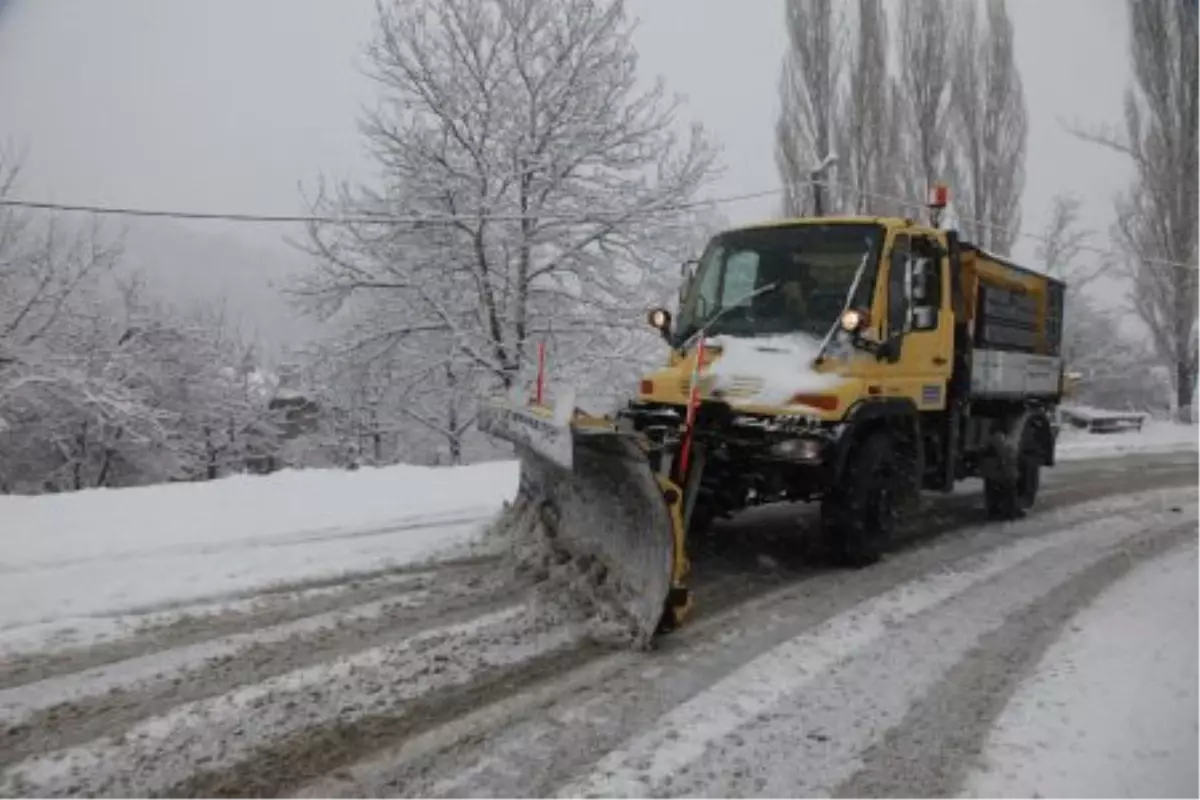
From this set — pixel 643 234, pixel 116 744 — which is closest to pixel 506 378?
pixel 643 234

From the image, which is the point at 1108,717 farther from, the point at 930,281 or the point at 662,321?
the point at 662,321

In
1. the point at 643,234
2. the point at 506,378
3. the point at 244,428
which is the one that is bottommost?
the point at 244,428

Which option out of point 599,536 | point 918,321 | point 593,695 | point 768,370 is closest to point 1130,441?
point 918,321

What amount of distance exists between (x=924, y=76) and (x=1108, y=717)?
2480 cm

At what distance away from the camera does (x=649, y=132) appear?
17328 mm

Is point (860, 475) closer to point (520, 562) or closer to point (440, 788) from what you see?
point (520, 562)

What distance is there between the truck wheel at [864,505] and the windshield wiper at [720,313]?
1.27m

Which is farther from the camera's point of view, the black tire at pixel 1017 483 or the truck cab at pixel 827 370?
the black tire at pixel 1017 483

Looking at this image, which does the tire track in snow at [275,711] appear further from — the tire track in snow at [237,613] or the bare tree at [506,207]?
the bare tree at [506,207]

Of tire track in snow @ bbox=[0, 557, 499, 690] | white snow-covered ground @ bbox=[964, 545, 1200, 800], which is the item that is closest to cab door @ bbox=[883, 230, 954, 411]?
white snow-covered ground @ bbox=[964, 545, 1200, 800]

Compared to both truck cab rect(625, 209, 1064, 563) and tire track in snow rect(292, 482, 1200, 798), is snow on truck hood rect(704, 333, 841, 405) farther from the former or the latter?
tire track in snow rect(292, 482, 1200, 798)

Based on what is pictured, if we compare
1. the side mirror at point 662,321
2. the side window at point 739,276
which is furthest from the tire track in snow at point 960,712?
the side mirror at point 662,321

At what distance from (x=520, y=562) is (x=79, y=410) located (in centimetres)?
1661

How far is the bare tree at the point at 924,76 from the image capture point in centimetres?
2541
